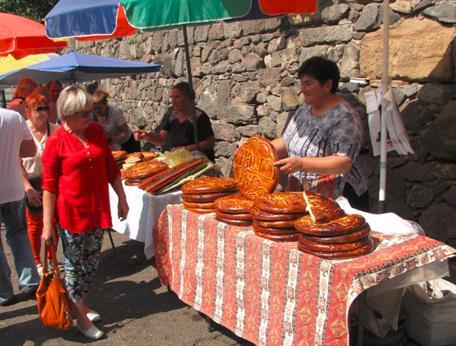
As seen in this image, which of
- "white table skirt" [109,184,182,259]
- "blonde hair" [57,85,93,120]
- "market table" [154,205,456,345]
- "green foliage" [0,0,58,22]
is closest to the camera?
"market table" [154,205,456,345]

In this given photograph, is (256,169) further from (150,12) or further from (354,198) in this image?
(150,12)

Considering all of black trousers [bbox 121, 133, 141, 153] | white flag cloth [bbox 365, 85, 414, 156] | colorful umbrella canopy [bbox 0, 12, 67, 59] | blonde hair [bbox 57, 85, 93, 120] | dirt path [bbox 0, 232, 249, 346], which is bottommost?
dirt path [bbox 0, 232, 249, 346]

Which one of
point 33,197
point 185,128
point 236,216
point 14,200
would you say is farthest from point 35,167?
point 236,216

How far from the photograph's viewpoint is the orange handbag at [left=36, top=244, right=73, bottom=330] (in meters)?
3.47

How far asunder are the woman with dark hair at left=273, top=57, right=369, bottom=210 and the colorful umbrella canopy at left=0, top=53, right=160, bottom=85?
3.11 metres

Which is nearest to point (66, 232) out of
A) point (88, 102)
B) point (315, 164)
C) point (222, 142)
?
point (88, 102)

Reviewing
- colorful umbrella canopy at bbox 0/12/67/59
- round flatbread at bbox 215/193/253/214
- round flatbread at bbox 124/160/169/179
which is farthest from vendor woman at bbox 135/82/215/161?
colorful umbrella canopy at bbox 0/12/67/59

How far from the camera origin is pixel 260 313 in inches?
116

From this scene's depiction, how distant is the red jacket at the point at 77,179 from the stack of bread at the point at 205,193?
0.54 m

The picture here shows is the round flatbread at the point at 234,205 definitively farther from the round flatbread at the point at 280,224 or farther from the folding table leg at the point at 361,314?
the folding table leg at the point at 361,314

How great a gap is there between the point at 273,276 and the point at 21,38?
5.47 m

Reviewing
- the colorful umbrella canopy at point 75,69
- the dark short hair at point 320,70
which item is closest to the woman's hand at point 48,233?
the dark short hair at point 320,70

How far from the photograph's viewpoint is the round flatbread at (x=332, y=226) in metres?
2.56

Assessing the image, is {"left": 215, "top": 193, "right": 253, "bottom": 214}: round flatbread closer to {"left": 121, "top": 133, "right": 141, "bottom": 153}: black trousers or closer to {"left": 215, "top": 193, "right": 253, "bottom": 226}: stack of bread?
{"left": 215, "top": 193, "right": 253, "bottom": 226}: stack of bread
